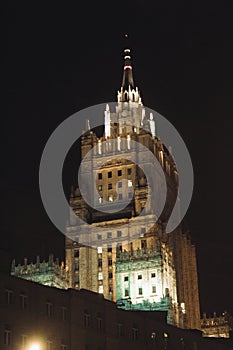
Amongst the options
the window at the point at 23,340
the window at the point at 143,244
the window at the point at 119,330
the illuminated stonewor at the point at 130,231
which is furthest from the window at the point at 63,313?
the window at the point at 143,244

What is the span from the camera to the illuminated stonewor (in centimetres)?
14388

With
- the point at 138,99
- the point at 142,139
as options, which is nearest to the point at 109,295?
the point at 142,139

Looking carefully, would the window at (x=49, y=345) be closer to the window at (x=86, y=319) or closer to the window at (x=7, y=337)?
the window at (x=7, y=337)

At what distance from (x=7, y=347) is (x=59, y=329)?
8131 mm

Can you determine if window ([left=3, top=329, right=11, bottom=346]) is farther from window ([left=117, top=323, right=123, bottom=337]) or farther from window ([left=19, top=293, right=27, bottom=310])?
window ([left=117, top=323, right=123, bottom=337])

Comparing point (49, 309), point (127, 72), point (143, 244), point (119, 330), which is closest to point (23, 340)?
point (49, 309)

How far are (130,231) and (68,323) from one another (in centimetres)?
7510

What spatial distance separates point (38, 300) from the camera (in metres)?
75.9

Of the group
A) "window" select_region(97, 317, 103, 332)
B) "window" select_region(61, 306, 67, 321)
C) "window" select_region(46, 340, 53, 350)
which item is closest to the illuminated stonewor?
"window" select_region(97, 317, 103, 332)

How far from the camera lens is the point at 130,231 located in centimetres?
15312

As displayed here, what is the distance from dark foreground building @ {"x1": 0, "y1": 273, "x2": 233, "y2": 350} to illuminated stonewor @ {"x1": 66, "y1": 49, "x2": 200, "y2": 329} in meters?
48.7

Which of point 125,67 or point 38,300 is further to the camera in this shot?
point 125,67

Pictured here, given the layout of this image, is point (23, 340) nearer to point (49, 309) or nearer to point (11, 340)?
point (11, 340)

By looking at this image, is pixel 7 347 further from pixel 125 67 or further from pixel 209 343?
pixel 125 67
